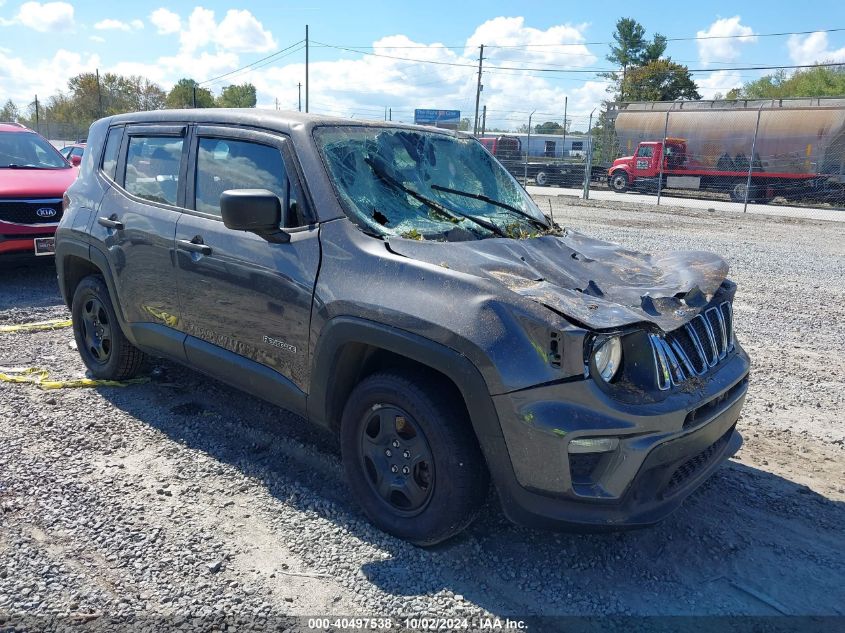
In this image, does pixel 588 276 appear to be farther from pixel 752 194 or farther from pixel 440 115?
pixel 440 115

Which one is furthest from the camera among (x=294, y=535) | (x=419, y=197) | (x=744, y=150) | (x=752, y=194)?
(x=744, y=150)

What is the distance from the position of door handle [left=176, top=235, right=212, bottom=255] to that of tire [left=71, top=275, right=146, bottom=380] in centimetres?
111

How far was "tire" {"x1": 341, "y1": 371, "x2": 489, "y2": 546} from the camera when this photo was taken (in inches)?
112

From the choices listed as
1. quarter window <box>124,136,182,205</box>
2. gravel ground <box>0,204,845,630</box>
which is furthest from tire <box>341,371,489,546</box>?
quarter window <box>124,136,182,205</box>

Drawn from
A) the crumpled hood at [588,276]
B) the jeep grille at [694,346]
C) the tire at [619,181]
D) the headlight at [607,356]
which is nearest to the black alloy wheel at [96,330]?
the crumpled hood at [588,276]

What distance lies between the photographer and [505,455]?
2.72m

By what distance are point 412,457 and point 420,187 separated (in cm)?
152

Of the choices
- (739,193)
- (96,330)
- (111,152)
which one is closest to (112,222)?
(111,152)

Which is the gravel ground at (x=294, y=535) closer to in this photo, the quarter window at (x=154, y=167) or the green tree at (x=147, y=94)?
the quarter window at (x=154, y=167)

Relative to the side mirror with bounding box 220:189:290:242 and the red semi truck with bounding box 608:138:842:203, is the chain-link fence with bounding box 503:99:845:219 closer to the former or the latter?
the red semi truck with bounding box 608:138:842:203

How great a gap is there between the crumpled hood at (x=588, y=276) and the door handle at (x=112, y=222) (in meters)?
2.21

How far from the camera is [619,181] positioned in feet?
99.2

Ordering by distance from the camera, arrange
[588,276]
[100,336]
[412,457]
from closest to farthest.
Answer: [412,457] → [588,276] → [100,336]

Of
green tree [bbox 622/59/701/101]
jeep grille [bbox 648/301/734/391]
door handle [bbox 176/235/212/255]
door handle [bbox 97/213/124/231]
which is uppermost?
green tree [bbox 622/59/701/101]
